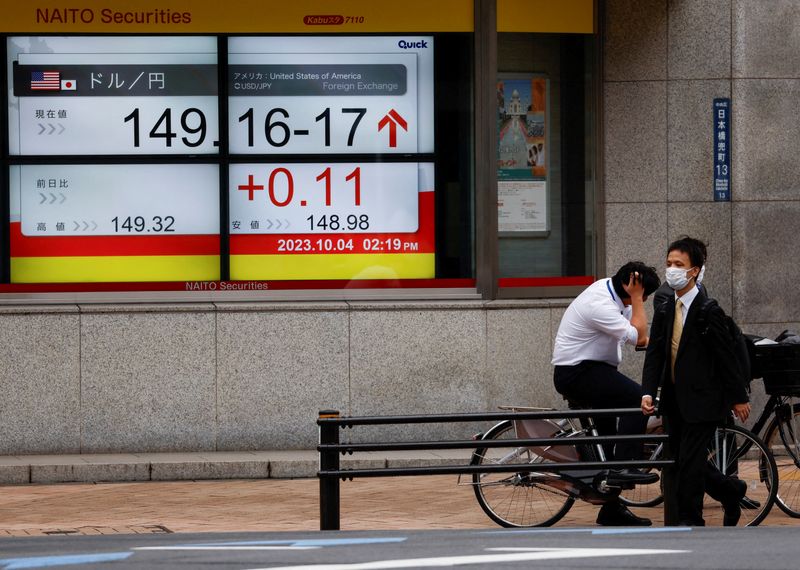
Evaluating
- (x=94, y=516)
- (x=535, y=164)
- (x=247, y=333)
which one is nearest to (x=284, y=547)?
(x=94, y=516)

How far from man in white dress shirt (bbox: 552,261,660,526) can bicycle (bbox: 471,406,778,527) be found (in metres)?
0.30

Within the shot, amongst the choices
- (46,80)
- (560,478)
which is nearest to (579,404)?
(560,478)

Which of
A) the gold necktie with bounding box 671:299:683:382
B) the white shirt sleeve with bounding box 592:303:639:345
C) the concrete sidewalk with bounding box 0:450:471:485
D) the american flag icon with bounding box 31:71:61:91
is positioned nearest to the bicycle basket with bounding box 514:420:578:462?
the white shirt sleeve with bounding box 592:303:639:345

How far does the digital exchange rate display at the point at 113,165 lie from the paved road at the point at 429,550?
14.4 feet

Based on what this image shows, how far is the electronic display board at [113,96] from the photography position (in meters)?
12.2

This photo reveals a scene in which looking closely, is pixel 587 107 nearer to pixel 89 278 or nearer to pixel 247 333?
pixel 247 333

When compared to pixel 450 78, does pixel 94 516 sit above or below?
below

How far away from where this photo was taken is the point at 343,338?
39.8 ft

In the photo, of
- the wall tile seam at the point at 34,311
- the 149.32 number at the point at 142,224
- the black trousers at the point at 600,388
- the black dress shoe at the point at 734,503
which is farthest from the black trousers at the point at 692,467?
the wall tile seam at the point at 34,311

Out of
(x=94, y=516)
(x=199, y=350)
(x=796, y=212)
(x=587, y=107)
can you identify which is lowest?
(x=94, y=516)

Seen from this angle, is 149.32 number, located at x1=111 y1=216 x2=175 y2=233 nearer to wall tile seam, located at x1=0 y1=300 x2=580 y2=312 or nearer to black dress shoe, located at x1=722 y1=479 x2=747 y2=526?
wall tile seam, located at x1=0 y1=300 x2=580 y2=312

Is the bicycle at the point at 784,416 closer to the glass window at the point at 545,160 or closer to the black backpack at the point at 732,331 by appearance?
the black backpack at the point at 732,331

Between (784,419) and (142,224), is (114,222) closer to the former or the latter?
(142,224)

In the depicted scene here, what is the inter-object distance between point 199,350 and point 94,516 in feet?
8.49
